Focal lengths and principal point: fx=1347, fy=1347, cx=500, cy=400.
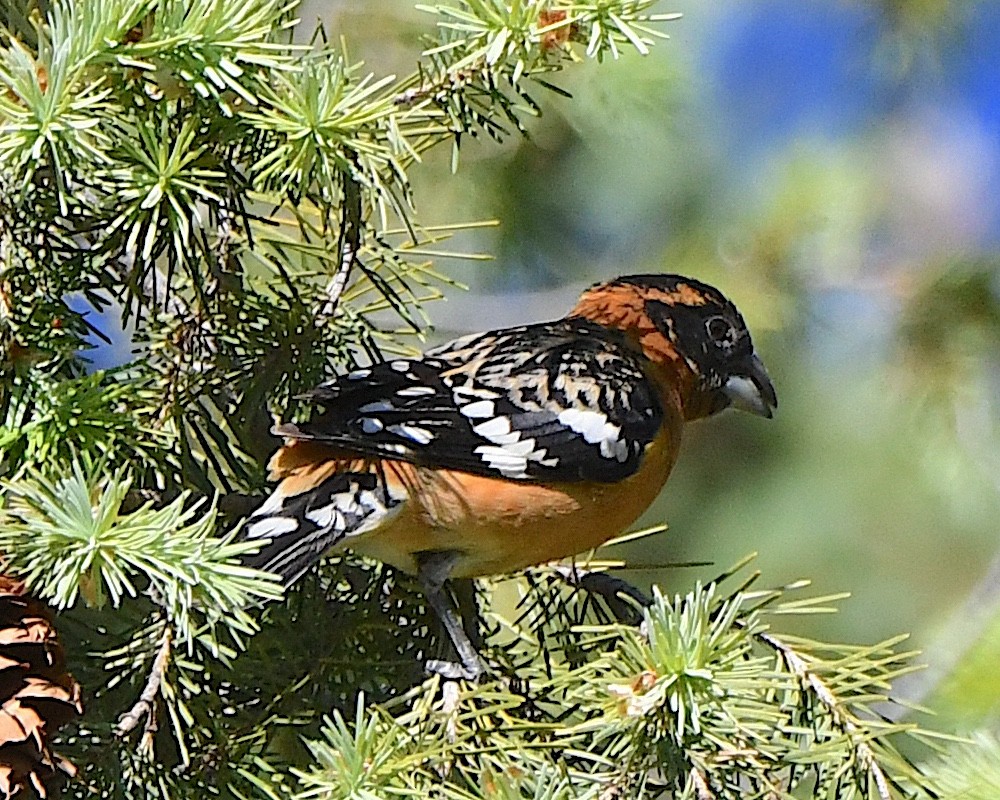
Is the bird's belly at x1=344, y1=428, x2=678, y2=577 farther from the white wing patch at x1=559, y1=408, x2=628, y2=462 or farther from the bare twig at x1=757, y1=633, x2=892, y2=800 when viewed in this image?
the bare twig at x1=757, y1=633, x2=892, y2=800

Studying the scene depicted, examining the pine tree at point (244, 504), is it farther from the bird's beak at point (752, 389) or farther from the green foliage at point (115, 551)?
the bird's beak at point (752, 389)

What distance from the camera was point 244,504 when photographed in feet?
4.77

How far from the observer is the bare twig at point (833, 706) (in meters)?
1.15

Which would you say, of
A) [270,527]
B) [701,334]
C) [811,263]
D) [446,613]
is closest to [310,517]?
[270,527]

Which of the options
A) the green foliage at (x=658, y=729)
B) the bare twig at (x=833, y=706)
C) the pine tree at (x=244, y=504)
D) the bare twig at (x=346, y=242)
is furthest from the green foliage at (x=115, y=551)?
the bare twig at (x=833, y=706)

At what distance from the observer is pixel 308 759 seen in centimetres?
131

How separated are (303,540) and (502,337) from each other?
1.76 ft

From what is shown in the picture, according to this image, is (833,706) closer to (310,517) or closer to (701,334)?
(310,517)

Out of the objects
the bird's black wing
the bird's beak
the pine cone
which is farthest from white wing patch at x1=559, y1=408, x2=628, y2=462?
the pine cone

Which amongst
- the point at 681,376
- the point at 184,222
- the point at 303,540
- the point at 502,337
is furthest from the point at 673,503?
the point at 184,222

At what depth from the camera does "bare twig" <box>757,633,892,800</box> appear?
1154 millimetres

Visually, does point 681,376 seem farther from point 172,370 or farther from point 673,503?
point 673,503

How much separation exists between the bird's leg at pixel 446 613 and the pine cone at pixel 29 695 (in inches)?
14.3

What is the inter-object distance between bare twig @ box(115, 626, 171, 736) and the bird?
0.14m
